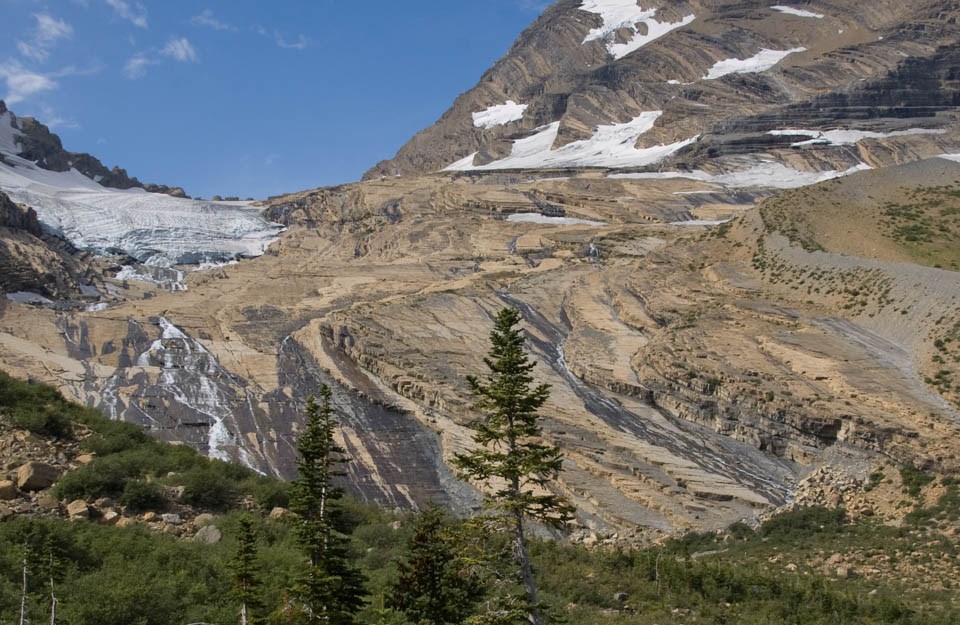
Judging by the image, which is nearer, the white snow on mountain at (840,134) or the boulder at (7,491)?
the boulder at (7,491)

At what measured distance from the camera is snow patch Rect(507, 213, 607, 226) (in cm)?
7975

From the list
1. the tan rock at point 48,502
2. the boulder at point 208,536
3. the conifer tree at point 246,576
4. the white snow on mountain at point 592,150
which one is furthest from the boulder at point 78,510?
the white snow on mountain at point 592,150

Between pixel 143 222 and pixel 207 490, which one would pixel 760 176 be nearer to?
pixel 143 222

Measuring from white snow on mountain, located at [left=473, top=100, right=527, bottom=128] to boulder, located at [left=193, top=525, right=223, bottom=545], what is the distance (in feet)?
516

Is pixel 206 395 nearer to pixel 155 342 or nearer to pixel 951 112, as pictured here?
pixel 155 342

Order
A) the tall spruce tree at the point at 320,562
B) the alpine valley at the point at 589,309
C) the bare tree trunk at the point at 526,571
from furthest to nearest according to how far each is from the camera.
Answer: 1. the alpine valley at the point at 589,309
2. the tall spruce tree at the point at 320,562
3. the bare tree trunk at the point at 526,571

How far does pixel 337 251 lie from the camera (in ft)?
266

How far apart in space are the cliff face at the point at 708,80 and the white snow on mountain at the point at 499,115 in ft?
1.63

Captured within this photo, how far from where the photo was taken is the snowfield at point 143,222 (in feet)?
307

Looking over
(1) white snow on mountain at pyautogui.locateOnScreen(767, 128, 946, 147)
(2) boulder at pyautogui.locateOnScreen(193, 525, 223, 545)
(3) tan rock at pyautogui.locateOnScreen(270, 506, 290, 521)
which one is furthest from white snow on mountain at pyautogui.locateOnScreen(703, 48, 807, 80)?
(2) boulder at pyautogui.locateOnScreen(193, 525, 223, 545)

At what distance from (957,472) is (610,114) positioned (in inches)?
5117

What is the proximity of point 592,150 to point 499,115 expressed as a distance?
47.1 metres

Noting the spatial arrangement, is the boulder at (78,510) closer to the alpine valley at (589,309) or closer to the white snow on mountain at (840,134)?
the alpine valley at (589,309)

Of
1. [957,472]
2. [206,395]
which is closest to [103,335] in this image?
[206,395]
